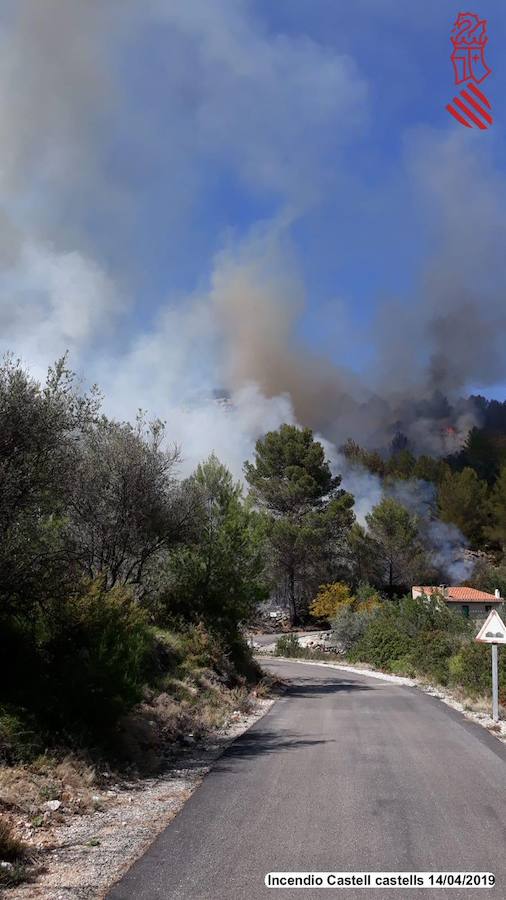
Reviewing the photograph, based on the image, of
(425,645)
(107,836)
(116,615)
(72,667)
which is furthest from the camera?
(425,645)

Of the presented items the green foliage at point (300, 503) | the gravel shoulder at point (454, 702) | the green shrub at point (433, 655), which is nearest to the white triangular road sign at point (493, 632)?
the gravel shoulder at point (454, 702)

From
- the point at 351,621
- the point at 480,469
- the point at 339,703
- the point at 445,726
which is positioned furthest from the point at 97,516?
the point at 480,469

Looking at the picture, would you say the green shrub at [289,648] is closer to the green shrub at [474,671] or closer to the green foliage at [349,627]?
the green foliage at [349,627]

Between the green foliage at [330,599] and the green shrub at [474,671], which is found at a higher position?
the green foliage at [330,599]

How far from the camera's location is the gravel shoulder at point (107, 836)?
546 cm

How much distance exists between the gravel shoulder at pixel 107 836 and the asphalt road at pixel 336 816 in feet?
0.73

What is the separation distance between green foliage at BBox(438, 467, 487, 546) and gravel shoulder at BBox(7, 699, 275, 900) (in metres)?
80.7

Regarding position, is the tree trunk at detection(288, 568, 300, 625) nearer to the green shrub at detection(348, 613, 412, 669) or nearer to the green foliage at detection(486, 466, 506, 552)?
the green shrub at detection(348, 613, 412, 669)

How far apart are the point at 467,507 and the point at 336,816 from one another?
275ft

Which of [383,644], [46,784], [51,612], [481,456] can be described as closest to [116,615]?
[51,612]

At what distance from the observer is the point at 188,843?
20.8 feet

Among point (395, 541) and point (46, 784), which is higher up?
point (395, 541)

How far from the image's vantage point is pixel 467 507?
Answer: 86812 mm

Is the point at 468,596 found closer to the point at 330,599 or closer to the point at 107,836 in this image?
the point at 330,599
